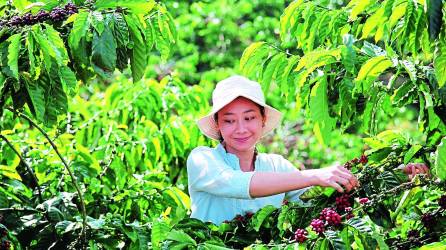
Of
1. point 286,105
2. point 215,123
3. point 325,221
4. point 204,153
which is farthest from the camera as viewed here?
point 215,123

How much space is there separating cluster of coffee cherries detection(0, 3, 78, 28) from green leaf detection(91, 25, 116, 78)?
4.7 inches

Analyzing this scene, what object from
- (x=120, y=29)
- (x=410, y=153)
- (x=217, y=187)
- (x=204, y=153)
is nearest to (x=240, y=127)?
(x=204, y=153)

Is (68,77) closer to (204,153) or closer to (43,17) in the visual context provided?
(43,17)

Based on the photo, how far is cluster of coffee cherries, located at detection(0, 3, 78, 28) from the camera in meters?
2.43

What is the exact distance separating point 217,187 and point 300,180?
35 cm

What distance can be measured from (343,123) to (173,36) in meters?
0.53

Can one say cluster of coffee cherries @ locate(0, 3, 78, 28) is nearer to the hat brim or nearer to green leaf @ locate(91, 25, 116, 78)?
green leaf @ locate(91, 25, 116, 78)

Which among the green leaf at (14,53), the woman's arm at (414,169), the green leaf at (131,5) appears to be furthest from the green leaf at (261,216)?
the green leaf at (14,53)

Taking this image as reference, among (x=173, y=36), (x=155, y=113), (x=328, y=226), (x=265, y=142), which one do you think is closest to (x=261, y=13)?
(x=265, y=142)

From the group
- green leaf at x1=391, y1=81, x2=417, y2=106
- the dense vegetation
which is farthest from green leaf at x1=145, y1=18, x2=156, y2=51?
green leaf at x1=391, y1=81, x2=417, y2=106

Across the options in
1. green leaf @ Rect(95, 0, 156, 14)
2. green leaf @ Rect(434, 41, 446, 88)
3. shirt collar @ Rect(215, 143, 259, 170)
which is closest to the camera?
green leaf @ Rect(434, 41, 446, 88)

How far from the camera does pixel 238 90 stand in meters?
2.86

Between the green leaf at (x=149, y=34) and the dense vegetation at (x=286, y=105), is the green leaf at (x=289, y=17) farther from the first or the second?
the green leaf at (x=149, y=34)

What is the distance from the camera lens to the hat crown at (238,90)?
9.39 feet
